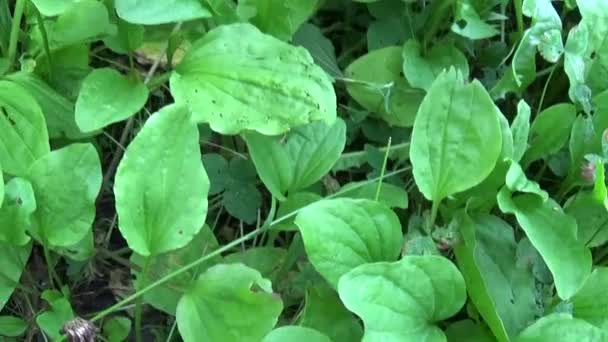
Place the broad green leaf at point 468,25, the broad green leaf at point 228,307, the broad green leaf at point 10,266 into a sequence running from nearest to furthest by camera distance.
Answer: the broad green leaf at point 228,307, the broad green leaf at point 10,266, the broad green leaf at point 468,25

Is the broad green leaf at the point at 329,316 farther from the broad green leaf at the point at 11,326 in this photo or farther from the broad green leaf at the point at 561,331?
the broad green leaf at the point at 11,326

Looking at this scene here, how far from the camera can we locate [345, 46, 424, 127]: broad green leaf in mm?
1006

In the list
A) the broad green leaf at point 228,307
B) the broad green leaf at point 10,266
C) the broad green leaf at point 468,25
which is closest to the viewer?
the broad green leaf at point 228,307

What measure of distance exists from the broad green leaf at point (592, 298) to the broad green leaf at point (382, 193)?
0.18 meters

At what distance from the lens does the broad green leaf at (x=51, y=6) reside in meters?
0.81

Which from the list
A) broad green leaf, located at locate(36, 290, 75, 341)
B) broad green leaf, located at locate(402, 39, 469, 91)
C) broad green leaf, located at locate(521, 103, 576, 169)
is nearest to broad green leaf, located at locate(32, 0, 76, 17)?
broad green leaf, located at locate(36, 290, 75, 341)

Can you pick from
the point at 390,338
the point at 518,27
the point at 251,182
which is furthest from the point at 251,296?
the point at 518,27

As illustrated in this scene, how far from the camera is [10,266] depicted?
868 mm

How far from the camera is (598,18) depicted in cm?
94

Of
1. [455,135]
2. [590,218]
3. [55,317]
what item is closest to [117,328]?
[55,317]

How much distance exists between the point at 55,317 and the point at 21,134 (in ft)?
0.56

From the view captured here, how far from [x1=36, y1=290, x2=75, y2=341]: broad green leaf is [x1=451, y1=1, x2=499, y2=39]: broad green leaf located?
0.49m

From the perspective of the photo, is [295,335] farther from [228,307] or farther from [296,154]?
[296,154]

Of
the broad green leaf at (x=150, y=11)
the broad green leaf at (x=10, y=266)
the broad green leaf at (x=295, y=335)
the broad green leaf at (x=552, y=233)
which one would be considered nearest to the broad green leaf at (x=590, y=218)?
the broad green leaf at (x=552, y=233)
